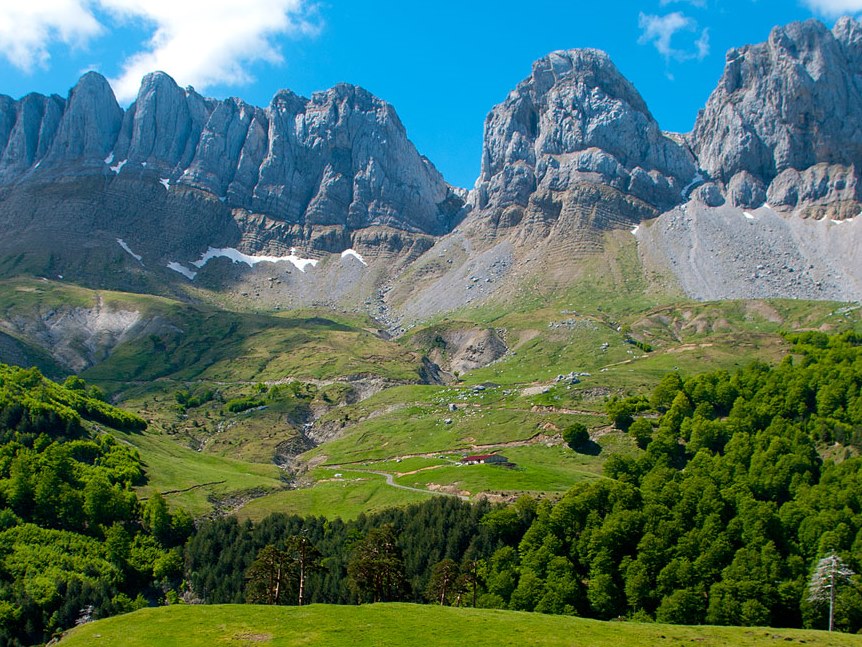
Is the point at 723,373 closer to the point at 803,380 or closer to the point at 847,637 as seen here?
the point at 803,380

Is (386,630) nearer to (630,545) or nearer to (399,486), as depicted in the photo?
(630,545)

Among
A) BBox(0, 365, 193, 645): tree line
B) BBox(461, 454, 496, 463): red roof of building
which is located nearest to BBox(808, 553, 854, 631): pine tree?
BBox(461, 454, 496, 463): red roof of building

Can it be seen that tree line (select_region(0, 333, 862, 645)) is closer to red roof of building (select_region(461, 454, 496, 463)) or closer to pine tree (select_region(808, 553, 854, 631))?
pine tree (select_region(808, 553, 854, 631))

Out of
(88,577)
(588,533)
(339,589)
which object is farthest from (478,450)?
(88,577)

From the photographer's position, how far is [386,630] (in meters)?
69.5

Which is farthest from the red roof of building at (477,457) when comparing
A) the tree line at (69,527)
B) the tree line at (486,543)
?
the tree line at (69,527)

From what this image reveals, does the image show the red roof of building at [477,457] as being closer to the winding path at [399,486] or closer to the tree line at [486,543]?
the winding path at [399,486]

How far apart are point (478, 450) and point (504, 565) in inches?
2486

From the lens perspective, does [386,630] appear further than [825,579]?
No

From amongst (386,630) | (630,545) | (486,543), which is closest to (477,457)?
(486,543)

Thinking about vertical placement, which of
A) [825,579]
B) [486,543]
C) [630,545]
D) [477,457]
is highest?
[477,457]

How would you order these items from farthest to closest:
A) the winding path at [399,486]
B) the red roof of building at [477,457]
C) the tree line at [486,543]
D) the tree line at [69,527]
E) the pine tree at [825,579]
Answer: the red roof of building at [477,457], the winding path at [399,486], the tree line at [69,527], the tree line at [486,543], the pine tree at [825,579]

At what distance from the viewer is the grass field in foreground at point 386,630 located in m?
67.1

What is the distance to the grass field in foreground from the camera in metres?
67.1
